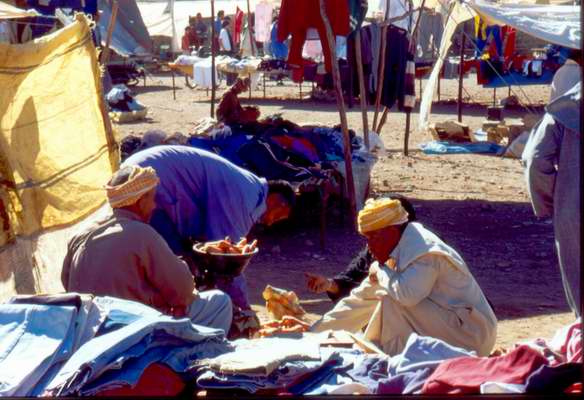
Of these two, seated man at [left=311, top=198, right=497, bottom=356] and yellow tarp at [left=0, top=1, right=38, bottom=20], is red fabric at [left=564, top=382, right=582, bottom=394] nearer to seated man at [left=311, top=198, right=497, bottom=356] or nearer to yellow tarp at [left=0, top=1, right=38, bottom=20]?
seated man at [left=311, top=198, right=497, bottom=356]

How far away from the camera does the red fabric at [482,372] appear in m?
3.05

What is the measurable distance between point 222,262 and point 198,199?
76 centimetres

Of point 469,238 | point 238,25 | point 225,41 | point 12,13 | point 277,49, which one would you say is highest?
point 12,13

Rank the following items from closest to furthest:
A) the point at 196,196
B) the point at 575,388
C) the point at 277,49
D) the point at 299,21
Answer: the point at 575,388, the point at 196,196, the point at 299,21, the point at 277,49

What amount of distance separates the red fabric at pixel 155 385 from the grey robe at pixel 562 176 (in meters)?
1.60

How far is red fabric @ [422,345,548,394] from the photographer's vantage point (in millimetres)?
3055

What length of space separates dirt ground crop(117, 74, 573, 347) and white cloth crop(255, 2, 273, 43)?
332 inches

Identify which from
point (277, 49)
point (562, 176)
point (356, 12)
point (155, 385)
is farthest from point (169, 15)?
point (155, 385)

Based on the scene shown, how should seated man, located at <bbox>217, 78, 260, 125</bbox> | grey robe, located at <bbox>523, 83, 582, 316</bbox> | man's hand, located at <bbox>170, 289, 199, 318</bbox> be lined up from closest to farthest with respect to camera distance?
grey robe, located at <bbox>523, 83, 582, 316</bbox> → man's hand, located at <bbox>170, 289, 199, 318</bbox> → seated man, located at <bbox>217, 78, 260, 125</bbox>

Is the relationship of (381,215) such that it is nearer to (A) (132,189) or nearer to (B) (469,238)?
(A) (132,189)

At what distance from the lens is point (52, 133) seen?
574 centimetres

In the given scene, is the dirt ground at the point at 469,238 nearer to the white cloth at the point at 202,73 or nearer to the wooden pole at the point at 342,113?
the wooden pole at the point at 342,113

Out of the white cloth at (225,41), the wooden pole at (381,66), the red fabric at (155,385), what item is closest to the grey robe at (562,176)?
the red fabric at (155,385)

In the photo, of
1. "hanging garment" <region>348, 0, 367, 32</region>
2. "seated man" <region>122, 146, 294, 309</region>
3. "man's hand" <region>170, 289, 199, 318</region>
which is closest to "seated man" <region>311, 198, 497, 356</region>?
"man's hand" <region>170, 289, 199, 318</region>
